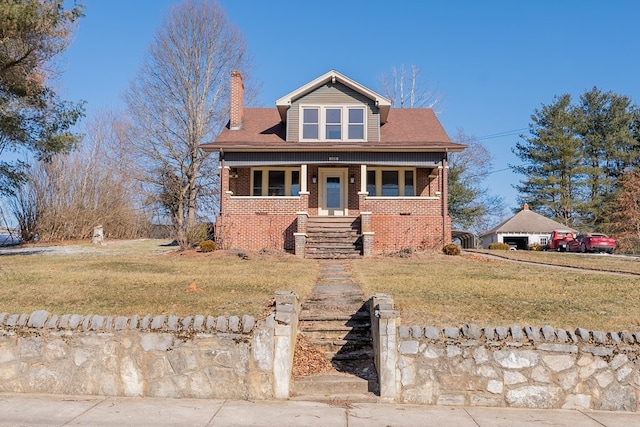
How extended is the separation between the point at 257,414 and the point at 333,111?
54.7 feet

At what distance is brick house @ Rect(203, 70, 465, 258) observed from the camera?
61.5 ft

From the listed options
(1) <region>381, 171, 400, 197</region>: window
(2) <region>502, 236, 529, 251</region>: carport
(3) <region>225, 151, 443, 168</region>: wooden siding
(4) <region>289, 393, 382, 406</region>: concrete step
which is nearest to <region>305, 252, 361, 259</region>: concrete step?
(3) <region>225, 151, 443, 168</region>: wooden siding

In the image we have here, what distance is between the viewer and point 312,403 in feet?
18.3

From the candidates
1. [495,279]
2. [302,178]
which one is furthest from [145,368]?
[302,178]

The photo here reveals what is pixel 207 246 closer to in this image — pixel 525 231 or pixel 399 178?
pixel 399 178

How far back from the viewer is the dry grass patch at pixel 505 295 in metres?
6.84

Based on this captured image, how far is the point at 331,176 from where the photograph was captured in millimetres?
21562

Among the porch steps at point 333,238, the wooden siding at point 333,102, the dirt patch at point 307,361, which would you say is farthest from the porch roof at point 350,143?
the dirt patch at point 307,361

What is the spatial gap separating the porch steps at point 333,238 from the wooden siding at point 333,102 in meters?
3.78

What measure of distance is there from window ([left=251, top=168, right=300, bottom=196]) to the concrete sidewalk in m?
16.2

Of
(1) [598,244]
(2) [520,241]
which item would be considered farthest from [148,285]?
(2) [520,241]

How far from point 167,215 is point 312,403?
26598mm

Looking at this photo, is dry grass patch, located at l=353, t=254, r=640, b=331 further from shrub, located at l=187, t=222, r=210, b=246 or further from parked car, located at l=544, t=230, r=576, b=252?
parked car, located at l=544, t=230, r=576, b=252

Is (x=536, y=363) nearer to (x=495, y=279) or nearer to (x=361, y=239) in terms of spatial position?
(x=495, y=279)
